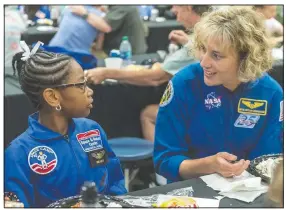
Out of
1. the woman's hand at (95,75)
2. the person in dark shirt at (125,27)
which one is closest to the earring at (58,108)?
the woman's hand at (95,75)

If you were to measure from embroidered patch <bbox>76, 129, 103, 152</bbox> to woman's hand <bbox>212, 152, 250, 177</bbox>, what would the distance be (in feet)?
1.42

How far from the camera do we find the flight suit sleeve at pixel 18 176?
1.65 meters

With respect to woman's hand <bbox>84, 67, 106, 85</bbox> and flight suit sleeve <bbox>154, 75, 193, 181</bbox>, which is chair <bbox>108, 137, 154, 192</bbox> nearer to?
woman's hand <bbox>84, 67, 106, 85</bbox>

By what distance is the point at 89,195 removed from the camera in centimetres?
147

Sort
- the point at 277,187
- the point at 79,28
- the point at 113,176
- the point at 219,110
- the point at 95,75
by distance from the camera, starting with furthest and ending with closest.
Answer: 1. the point at 79,28
2. the point at 95,75
3. the point at 219,110
4. the point at 113,176
5. the point at 277,187

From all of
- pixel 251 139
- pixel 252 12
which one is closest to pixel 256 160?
pixel 251 139

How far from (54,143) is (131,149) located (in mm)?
1470

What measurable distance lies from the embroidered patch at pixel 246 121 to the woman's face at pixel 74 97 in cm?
66

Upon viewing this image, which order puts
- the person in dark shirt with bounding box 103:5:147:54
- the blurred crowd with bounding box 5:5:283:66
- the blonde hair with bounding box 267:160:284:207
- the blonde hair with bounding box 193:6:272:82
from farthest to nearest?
the person in dark shirt with bounding box 103:5:147:54, the blurred crowd with bounding box 5:5:283:66, the blonde hair with bounding box 193:6:272:82, the blonde hair with bounding box 267:160:284:207

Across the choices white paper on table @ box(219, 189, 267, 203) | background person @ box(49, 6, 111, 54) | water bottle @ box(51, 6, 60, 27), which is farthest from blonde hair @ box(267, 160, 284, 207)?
water bottle @ box(51, 6, 60, 27)

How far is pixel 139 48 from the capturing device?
4.76 meters

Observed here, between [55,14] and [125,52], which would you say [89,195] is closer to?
[125,52]

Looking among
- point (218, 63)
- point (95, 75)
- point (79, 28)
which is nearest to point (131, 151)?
point (95, 75)

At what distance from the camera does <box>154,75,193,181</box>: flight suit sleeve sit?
6.98ft
